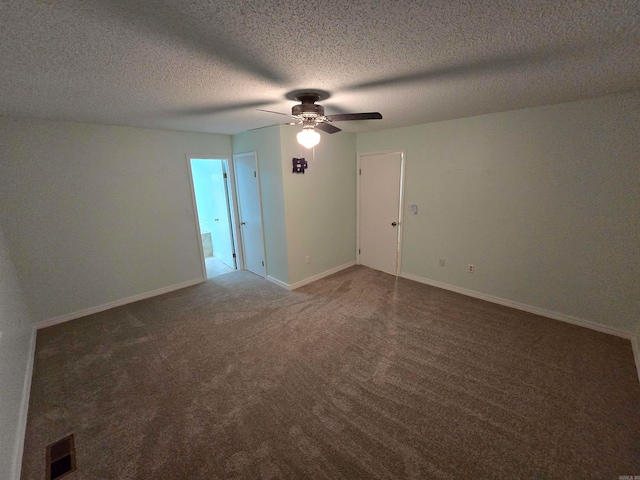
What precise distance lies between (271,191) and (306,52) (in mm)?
2557

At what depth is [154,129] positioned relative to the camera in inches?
143

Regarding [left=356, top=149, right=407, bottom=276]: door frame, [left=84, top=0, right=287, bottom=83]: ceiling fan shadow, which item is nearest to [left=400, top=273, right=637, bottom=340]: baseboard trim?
[left=356, top=149, right=407, bottom=276]: door frame

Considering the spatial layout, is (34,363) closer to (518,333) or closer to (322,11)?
(322,11)

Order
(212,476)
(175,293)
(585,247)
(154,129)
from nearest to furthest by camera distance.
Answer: (212,476)
(585,247)
(154,129)
(175,293)

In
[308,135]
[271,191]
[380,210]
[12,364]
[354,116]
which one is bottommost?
[12,364]

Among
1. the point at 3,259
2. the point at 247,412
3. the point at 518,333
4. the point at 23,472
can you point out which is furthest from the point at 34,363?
the point at 518,333

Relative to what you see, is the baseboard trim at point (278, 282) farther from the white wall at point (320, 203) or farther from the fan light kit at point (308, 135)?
the fan light kit at point (308, 135)

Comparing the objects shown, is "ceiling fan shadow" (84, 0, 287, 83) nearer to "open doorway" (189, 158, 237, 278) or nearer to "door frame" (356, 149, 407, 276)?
"door frame" (356, 149, 407, 276)

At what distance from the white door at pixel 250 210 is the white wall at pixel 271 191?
119 millimetres

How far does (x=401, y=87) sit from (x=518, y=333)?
2.75 m

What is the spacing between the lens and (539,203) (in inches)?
116

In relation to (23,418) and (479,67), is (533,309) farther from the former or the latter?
(23,418)

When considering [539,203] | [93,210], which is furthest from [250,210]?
[539,203]

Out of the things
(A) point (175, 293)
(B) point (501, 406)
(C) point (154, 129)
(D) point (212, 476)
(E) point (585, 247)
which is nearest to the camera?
(D) point (212, 476)
